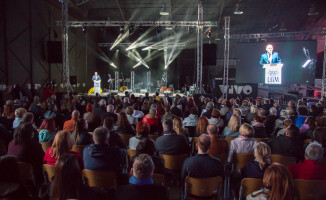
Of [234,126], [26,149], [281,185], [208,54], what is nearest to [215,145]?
[234,126]

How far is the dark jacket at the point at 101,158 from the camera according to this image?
3.02 meters

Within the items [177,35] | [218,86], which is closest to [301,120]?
[218,86]

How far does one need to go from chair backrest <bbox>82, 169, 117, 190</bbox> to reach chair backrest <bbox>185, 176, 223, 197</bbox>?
0.81m

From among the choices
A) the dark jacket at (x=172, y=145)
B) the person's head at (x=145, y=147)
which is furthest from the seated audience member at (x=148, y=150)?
the dark jacket at (x=172, y=145)

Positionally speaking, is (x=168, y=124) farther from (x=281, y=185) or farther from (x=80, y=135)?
(x=281, y=185)

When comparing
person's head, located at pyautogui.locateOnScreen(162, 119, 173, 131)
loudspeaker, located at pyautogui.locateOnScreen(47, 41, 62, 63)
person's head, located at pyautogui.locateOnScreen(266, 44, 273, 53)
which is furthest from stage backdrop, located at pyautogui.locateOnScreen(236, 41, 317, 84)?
person's head, located at pyautogui.locateOnScreen(162, 119, 173, 131)

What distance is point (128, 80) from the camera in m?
19.3

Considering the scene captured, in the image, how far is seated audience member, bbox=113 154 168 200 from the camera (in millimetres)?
1958

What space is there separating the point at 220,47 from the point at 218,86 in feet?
12.2

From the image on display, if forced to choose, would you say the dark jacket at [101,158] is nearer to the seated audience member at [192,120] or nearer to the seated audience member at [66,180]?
the seated audience member at [66,180]

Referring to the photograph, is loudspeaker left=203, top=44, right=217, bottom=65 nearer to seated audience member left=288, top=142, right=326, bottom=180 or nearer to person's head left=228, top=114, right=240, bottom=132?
person's head left=228, top=114, right=240, bottom=132

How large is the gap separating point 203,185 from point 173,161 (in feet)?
2.82

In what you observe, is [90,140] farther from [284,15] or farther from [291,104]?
[284,15]

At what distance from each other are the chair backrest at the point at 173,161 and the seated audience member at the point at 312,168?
1.37 meters
